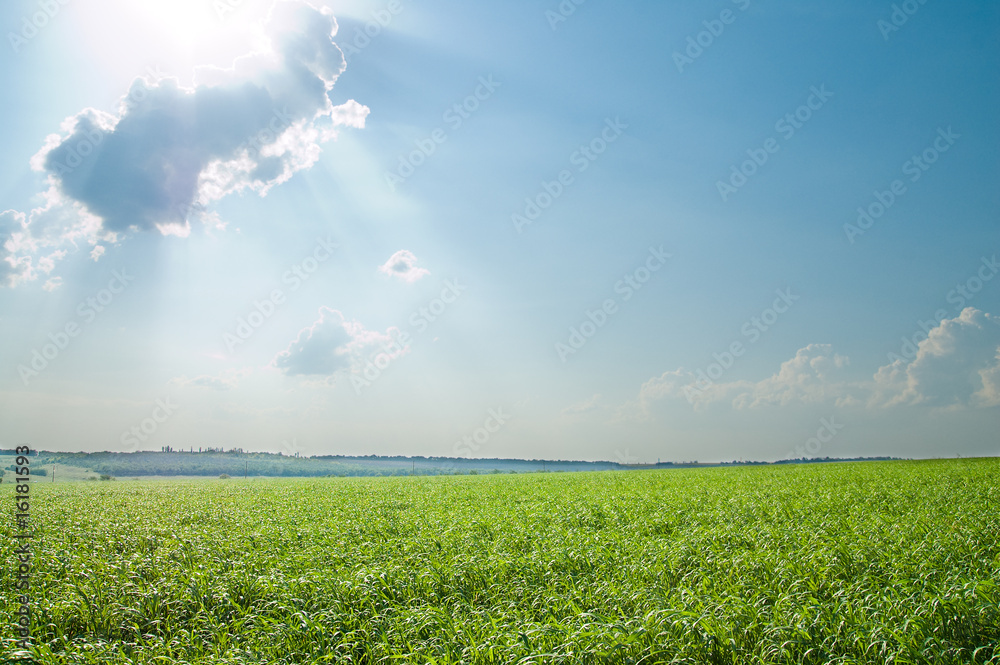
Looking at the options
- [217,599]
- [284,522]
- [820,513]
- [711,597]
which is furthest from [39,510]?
[820,513]

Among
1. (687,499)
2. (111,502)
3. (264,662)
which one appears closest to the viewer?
(264,662)

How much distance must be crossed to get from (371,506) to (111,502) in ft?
46.1

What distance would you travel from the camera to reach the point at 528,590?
8.55 m

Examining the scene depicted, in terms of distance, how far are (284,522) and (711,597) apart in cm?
1368

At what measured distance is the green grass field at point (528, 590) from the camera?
620 cm

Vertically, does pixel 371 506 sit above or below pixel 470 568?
below

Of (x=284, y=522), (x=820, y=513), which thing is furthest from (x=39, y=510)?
(x=820, y=513)

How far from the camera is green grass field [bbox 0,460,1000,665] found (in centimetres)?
620

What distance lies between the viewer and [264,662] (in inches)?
238

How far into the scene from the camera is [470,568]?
963 cm

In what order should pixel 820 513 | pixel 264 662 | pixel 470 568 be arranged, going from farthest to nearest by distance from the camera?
1. pixel 820 513
2. pixel 470 568
3. pixel 264 662

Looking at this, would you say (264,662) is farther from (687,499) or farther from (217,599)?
(687,499)

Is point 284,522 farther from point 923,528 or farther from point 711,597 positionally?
point 923,528

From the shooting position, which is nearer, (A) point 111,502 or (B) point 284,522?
(B) point 284,522
